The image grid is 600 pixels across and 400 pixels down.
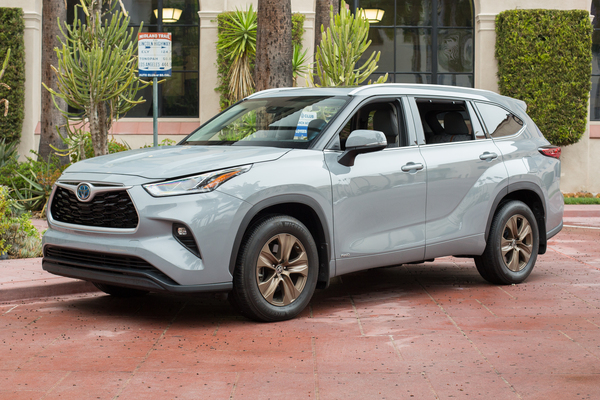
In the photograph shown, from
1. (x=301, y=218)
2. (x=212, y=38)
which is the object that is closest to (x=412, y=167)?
(x=301, y=218)

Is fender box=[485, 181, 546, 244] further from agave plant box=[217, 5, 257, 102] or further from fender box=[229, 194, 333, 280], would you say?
agave plant box=[217, 5, 257, 102]

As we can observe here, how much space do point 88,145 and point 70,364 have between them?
971 centimetres

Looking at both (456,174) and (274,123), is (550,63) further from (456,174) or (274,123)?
(274,123)

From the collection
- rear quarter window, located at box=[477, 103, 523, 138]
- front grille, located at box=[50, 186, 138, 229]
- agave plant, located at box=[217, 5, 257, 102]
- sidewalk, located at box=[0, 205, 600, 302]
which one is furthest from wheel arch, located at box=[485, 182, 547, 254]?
agave plant, located at box=[217, 5, 257, 102]

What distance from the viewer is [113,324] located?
602 centimetres

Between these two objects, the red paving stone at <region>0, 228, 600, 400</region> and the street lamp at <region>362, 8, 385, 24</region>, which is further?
the street lamp at <region>362, 8, 385, 24</region>

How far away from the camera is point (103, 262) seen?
5.80 m

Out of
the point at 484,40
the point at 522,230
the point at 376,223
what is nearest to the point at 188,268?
the point at 376,223

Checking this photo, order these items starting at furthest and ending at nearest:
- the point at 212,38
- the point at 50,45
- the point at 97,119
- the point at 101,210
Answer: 1. the point at 212,38
2. the point at 50,45
3. the point at 97,119
4. the point at 101,210

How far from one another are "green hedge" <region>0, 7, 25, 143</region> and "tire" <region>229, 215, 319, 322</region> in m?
14.1

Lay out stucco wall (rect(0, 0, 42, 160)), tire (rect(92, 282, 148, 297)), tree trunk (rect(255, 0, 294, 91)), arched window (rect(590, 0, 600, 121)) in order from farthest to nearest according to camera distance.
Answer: arched window (rect(590, 0, 600, 121))
stucco wall (rect(0, 0, 42, 160))
tree trunk (rect(255, 0, 294, 91))
tire (rect(92, 282, 148, 297))

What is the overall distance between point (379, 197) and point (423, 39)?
1545cm

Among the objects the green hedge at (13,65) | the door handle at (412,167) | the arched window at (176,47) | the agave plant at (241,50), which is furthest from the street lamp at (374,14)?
the door handle at (412,167)

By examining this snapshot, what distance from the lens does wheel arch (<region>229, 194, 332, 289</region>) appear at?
223 inches
